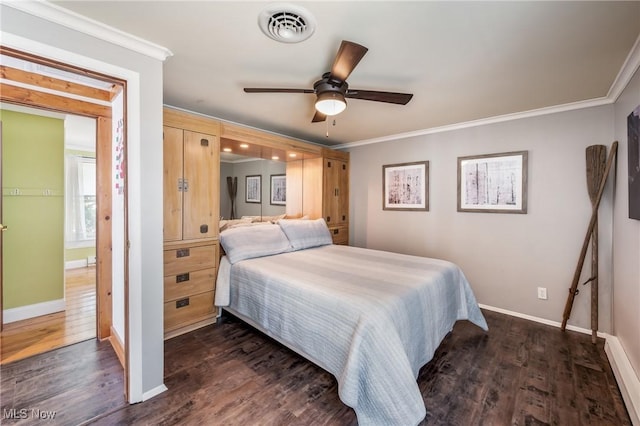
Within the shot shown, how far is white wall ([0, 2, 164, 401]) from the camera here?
1.66 meters

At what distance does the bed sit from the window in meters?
4.17

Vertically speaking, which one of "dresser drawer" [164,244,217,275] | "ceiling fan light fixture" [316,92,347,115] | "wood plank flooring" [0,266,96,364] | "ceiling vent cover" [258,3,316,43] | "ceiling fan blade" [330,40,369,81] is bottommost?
"wood plank flooring" [0,266,96,364]

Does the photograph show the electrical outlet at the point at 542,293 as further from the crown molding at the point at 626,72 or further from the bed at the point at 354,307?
the crown molding at the point at 626,72

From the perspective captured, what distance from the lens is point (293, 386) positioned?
1.95 metres

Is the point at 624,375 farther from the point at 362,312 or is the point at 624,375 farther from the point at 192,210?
the point at 192,210

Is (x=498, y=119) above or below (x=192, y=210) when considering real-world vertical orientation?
above

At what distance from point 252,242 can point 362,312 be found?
172 cm

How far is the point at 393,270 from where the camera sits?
8.00ft

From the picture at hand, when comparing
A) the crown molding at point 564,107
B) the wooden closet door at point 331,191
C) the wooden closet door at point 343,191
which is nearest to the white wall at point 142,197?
the wooden closet door at point 331,191

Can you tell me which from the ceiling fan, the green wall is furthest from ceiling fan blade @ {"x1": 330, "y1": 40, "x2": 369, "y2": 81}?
the green wall

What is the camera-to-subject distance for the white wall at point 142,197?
5.44ft

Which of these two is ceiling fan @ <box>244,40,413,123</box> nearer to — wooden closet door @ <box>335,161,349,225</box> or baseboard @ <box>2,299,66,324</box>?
wooden closet door @ <box>335,161,349,225</box>

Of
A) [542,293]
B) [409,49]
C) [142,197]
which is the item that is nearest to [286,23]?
[409,49]

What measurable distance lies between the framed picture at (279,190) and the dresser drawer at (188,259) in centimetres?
135
